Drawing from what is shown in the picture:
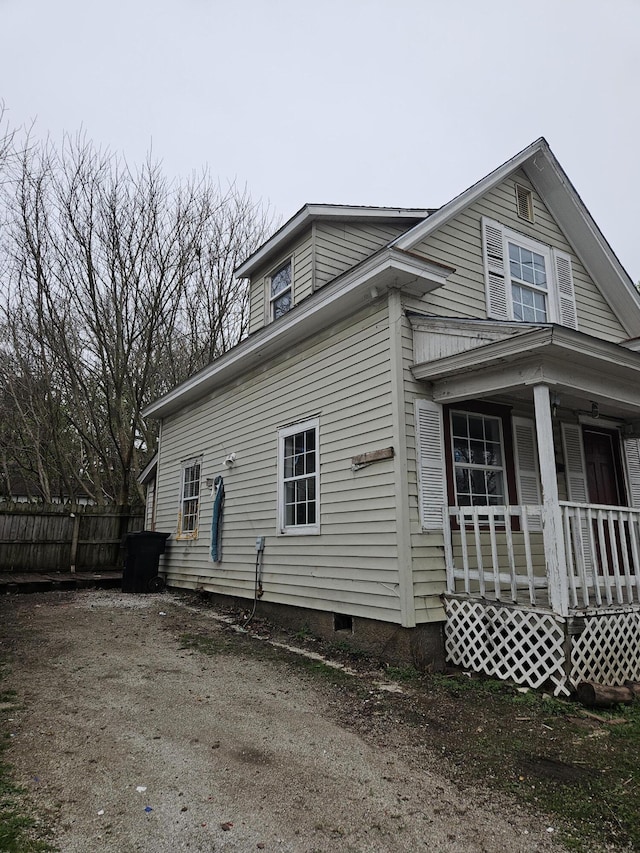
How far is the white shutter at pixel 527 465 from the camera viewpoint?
22.6 feet

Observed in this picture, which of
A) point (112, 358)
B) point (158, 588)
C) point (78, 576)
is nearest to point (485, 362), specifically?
point (158, 588)

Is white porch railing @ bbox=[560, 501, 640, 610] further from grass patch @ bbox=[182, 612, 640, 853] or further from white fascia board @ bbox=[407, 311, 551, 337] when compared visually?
white fascia board @ bbox=[407, 311, 551, 337]

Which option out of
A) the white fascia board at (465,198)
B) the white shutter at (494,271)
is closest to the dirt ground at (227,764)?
the white fascia board at (465,198)

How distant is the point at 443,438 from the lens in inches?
242

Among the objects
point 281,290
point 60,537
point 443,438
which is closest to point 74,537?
point 60,537

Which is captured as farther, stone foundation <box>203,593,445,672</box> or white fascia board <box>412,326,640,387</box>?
stone foundation <box>203,593,445,672</box>

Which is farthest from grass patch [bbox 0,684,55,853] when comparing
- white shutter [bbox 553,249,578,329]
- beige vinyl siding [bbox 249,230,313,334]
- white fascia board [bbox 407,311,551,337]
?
white shutter [bbox 553,249,578,329]

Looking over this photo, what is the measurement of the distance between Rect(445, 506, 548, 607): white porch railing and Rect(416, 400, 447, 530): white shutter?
0.52 feet

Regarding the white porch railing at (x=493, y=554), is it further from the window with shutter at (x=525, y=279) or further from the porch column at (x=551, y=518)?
the window with shutter at (x=525, y=279)

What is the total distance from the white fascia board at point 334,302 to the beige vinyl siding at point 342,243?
1160 millimetres

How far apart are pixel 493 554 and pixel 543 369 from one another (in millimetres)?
1849

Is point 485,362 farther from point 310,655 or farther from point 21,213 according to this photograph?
point 21,213

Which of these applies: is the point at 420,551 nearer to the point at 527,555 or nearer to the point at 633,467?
the point at 527,555

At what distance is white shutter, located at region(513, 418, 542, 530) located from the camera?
6.88 metres
